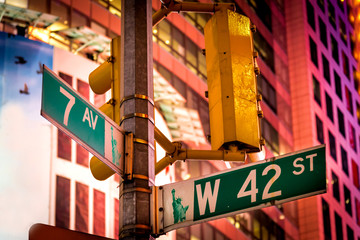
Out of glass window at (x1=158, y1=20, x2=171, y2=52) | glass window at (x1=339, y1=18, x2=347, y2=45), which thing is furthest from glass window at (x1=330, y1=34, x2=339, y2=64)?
glass window at (x1=158, y1=20, x2=171, y2=52)

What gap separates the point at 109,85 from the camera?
276 inches

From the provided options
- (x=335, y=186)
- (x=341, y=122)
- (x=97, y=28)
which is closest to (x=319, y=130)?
(x=335, y=186)

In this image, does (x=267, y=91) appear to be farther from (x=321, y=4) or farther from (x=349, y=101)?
(x=349, y=101)

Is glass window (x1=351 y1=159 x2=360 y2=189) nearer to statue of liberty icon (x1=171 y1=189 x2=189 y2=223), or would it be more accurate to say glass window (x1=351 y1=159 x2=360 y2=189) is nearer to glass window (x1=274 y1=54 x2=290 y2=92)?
glass window (x1=274 y1=54 x2=290 y2=92)

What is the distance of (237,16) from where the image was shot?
7445mm

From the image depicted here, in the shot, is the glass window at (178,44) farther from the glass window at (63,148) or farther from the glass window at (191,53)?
the glass window at (63,148)

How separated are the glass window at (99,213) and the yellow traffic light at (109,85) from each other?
2137 centimetres

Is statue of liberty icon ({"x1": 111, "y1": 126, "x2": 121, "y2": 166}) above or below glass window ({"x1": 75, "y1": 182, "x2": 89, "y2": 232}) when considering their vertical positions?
below

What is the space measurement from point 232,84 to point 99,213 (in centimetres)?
2201

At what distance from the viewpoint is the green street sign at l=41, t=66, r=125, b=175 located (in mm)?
5402

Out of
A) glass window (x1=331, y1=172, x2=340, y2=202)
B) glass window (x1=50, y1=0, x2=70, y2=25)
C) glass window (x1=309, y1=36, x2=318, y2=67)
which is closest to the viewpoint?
glass window (x1=50, y1=0, x2=70, y2=25)

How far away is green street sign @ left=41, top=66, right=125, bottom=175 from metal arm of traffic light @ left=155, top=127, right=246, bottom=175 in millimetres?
824

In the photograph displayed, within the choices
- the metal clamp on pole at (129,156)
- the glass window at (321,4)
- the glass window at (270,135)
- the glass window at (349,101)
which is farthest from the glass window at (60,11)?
the glass window at (349,101)

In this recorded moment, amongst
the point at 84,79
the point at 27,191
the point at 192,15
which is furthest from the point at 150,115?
the point at 192,15
